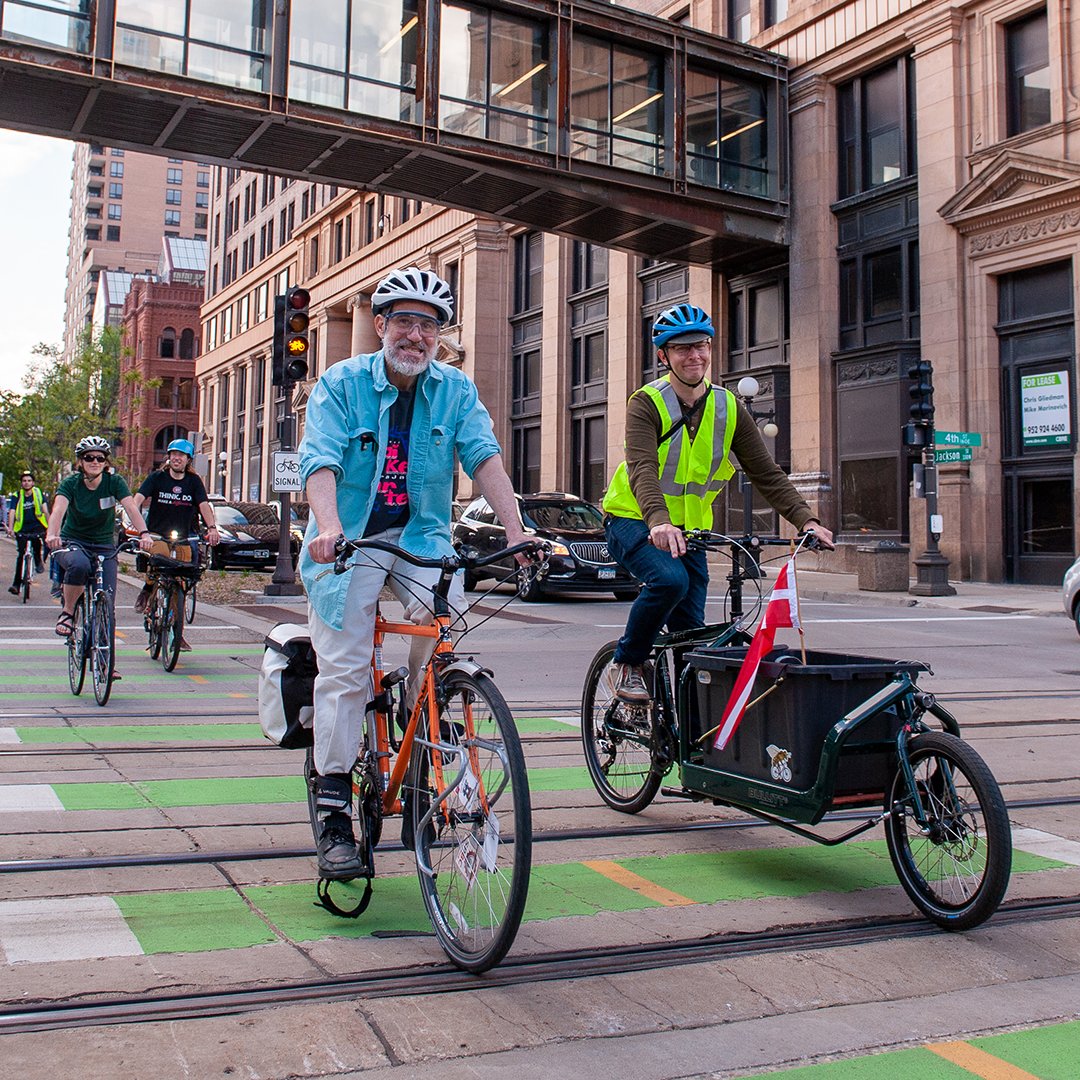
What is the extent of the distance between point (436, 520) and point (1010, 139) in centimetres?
2342

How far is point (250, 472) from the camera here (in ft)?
213

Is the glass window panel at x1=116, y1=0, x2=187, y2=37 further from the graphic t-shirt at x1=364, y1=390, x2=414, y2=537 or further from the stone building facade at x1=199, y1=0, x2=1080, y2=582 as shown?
the graphic t-shirt at x1=364, y1=390, x2=414, y2=537

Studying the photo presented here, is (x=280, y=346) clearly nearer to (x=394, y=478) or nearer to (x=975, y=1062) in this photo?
(x=394, y=478)

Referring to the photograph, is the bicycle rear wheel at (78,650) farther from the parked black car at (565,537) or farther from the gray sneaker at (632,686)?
the parked black car at (565,537)

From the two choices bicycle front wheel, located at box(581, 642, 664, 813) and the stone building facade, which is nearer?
bicycle front wheel, located at box(581, 642, 664, 813)

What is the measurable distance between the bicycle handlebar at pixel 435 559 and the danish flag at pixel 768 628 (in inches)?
33.9

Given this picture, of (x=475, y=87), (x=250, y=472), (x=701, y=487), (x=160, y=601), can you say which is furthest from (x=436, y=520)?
(x=250, y=472)

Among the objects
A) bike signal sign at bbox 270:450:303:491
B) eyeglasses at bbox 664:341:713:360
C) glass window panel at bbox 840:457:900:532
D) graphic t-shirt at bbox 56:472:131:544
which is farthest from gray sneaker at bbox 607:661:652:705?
glass window panel at bbox 840:457:900:532

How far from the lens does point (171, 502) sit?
37.7 ft

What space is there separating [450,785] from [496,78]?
24116mm

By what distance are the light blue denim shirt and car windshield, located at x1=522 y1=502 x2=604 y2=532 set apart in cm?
1564

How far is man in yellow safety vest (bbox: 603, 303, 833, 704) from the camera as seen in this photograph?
16.1ft

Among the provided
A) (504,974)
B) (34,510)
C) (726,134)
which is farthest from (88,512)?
(726,134)

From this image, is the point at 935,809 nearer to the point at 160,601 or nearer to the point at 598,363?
the point at 160,601
